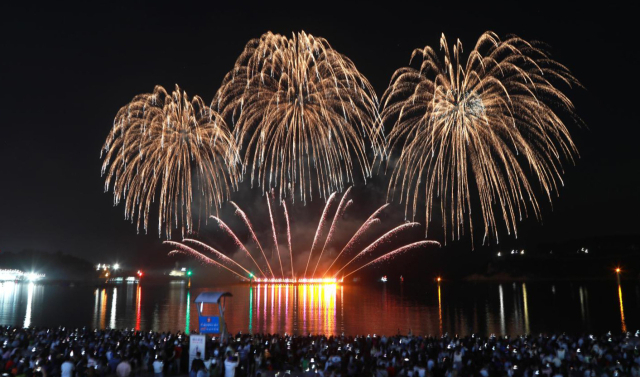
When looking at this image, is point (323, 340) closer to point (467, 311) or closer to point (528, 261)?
point (467, 311)

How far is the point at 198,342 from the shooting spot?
53.7 ft

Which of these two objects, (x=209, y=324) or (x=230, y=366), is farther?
(x=209, y=324)

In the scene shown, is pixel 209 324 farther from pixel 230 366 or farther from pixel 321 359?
pixel 321 359

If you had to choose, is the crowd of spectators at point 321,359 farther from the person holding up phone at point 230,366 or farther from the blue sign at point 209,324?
the blue sign at point 209,324

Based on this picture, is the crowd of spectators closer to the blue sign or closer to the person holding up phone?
the person holding up phone

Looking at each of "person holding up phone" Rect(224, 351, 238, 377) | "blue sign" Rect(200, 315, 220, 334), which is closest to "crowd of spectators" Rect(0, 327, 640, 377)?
"person holding up phone" Rect(224, 351, 238, 377)

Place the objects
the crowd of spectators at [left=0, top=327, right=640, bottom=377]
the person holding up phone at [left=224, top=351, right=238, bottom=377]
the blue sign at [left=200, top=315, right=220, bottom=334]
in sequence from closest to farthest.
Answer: the crowd of spectators at [left=0, top=327, right=640, bottom=377], the person holding up phone at [left=224, top=351, right=238, bottom=377], the blue sign at [left=200, top=315, right=220, bottom=334]

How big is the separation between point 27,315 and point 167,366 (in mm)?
42780

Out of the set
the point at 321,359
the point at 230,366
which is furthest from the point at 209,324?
the point at 321,359

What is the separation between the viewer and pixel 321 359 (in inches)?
649

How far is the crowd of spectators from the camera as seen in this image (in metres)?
14.3

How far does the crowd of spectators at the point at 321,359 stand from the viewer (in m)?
14.3

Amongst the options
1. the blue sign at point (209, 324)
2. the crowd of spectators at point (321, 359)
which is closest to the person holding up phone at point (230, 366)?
the crowd of spectators at point (321, 359)

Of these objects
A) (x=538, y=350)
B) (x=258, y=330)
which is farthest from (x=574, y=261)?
(x=538, y=350)
